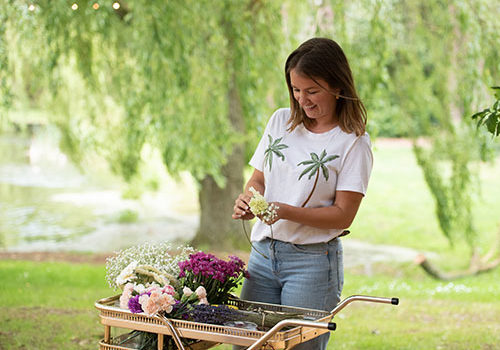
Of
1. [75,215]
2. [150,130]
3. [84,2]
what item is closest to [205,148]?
[150,130]

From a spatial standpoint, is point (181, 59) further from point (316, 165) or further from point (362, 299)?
point (362, 299)

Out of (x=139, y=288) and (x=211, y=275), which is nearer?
(x=139, y=288)

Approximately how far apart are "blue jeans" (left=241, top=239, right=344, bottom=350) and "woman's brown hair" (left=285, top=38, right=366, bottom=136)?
407 millimetres

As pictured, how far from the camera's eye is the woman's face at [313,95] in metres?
2.16

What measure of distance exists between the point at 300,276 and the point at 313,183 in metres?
0.30

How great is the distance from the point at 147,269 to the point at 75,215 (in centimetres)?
1116

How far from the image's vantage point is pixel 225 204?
26.1 feet

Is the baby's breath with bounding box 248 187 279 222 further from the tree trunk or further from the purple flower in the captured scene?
the tree trunk

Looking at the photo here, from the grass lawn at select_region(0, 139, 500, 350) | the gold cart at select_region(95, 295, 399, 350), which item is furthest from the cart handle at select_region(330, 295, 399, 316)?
the grass lawn at select_region(0, 139, 500, 350)

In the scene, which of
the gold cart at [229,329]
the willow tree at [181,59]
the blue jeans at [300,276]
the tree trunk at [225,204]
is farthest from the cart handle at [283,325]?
the tree trunk at [225,204]

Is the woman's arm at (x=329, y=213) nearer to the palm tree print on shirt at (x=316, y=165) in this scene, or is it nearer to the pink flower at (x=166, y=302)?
the palm tree print on shirt at (x=316, y=165)

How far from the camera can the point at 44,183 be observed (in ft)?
49.5

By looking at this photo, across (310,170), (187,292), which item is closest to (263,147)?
(310,170)

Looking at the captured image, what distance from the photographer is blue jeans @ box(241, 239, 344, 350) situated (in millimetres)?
2172
